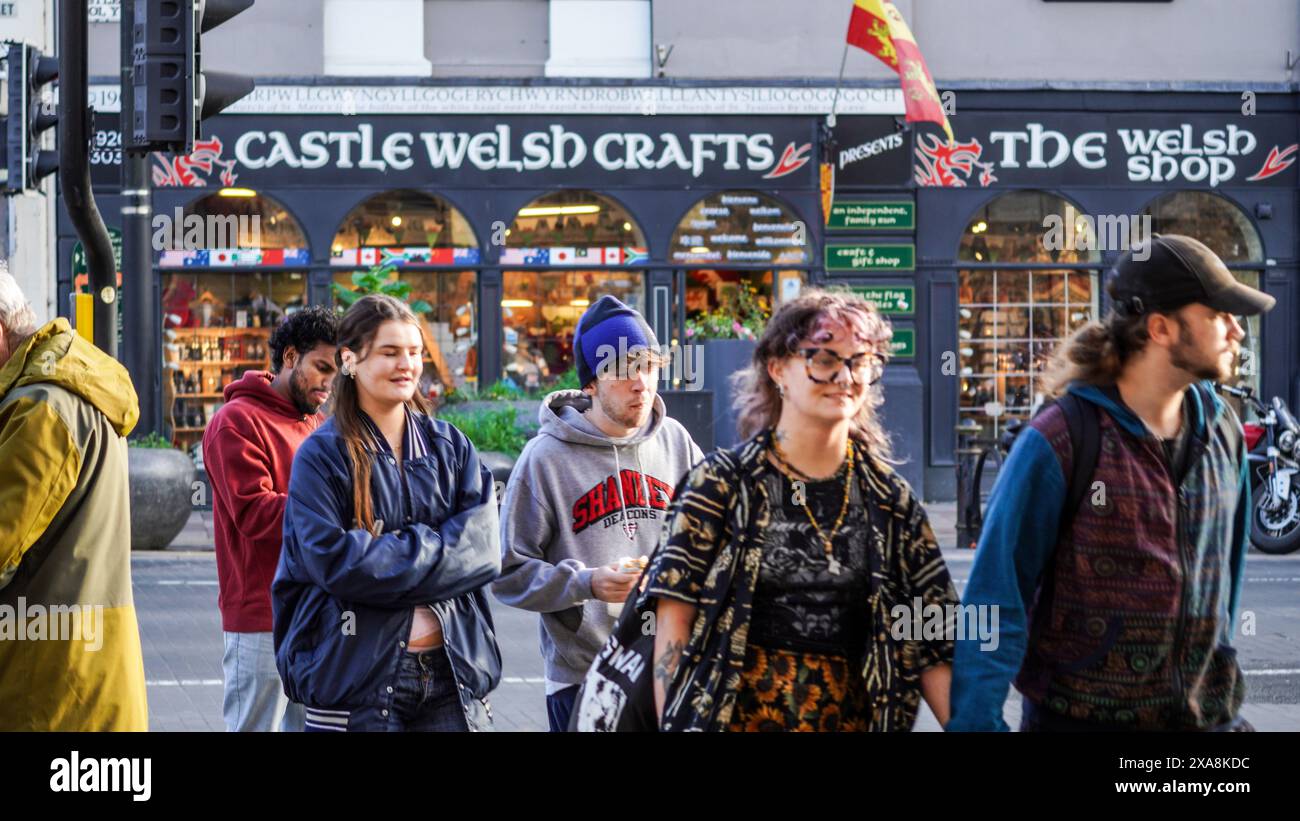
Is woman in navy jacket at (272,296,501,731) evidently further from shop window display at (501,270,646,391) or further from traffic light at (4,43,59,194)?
shop window display at (501,270,646,391)

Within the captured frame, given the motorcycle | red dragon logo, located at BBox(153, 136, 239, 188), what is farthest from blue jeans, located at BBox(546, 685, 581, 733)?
red dragon logo, located at BBox(153, 136, 239, 188)

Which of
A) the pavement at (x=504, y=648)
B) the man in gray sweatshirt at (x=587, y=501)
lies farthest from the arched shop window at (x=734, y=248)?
the man in gray sweatshirt at (x=587, y=501)

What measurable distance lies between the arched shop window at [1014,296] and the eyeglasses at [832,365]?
1708 cm

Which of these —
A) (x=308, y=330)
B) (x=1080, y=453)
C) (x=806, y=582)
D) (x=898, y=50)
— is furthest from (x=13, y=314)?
(x=898, y=50)

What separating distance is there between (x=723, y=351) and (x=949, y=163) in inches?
193

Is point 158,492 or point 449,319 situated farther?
point 449,319

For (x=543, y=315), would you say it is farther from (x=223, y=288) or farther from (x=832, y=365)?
(x=832, y=365)

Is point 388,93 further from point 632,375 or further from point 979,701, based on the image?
point 979,701

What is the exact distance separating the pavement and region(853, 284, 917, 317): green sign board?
→ 18.4 ft

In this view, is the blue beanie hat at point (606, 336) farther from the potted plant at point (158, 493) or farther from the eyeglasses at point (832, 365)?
the potted plant at point (158, 493)

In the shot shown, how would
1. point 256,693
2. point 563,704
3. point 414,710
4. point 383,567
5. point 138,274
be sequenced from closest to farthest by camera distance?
point 383,567, point 414,710, point 563,704, point 256,693, point 138,274

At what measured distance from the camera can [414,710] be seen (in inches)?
164

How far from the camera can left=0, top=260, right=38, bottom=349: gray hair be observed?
3941mm
